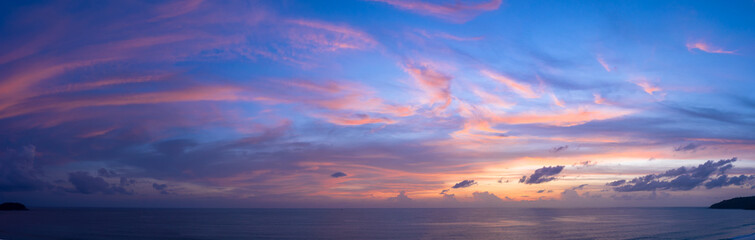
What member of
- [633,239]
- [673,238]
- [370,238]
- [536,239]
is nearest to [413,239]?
[370,238]

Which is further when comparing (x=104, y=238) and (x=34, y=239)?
(x=104, y=238)

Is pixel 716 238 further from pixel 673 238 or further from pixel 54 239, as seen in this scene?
pixel 54 239

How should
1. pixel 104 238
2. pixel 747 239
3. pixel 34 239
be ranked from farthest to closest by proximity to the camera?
pixel 104 238 → pixel 34 239 → pixel 747 239

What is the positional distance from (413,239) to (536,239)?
2259 cm

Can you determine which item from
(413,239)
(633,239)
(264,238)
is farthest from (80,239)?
(633,239)

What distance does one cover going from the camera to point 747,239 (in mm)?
65500

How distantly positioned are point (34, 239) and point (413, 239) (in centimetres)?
6505

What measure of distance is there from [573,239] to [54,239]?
90.9m

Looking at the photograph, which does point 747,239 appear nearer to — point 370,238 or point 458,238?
point 458,238

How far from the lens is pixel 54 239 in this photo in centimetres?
7594

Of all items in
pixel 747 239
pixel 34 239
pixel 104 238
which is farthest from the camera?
pixel 104 238

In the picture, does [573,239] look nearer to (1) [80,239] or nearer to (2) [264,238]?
(2) [264,238]

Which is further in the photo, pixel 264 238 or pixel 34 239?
pixel 264 238

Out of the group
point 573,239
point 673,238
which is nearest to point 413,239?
point 573,239
